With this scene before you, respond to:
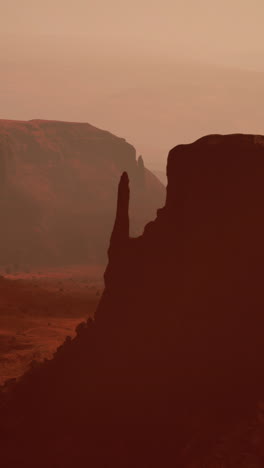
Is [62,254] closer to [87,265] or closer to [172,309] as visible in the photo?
[87,265]

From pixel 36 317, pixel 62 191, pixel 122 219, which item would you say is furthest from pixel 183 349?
pixel 62 191

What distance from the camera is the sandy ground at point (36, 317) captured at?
184 feet

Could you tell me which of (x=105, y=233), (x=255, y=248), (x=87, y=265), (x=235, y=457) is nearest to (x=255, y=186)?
(x=255, y=248)

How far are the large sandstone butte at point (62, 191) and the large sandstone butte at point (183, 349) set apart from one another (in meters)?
99.3

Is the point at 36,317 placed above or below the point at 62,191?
above

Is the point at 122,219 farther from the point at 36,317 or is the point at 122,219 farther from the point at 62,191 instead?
the point at 62,191

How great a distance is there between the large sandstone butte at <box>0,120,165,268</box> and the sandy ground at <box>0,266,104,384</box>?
27953 millimetres

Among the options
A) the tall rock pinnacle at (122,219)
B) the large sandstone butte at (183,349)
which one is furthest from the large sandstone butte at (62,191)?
the large sandstone butte at (183,349)

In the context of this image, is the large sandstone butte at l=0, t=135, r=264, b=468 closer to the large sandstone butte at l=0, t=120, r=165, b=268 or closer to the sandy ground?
the sandy ground

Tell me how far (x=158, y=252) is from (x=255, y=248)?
16.6 feet

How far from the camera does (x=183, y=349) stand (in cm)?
2734

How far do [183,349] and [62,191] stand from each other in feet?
453

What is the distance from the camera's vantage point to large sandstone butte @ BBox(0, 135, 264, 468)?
988 inches

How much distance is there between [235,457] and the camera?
2295cm
